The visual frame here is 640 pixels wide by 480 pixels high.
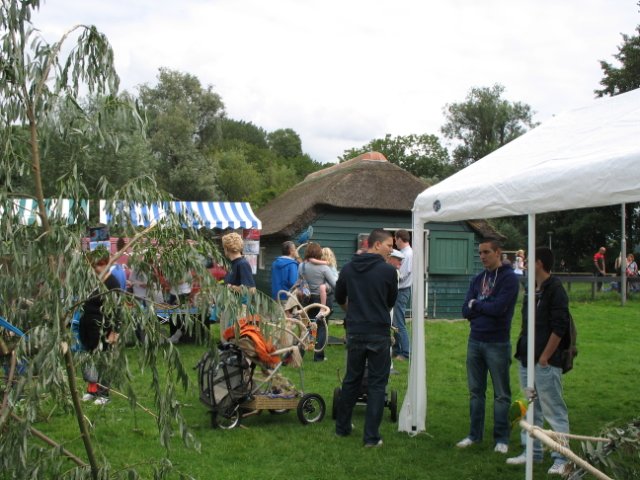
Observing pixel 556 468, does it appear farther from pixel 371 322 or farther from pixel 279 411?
pixel 279 411

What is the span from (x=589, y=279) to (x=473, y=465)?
16571 mm

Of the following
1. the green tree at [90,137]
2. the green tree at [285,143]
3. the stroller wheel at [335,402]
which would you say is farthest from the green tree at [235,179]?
the green tree at [90,137]

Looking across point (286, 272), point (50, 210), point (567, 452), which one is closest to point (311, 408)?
point (286, 272)

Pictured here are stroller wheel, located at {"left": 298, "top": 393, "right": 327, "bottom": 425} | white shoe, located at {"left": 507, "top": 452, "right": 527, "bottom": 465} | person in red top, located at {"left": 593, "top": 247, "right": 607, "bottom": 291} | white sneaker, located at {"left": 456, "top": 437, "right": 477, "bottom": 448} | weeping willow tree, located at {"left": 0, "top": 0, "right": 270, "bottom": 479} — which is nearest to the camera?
weeping willow tree, located at {"left": 0, "top": 0, "right": 270, "bottom": 479}

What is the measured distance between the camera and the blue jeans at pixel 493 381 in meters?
5.88

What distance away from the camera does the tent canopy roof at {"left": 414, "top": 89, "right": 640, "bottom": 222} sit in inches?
168

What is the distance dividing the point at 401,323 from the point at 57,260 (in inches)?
300

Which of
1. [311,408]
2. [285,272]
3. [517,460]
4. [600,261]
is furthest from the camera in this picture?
[600,261]

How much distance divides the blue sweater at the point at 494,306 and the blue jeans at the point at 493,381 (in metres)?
0.09

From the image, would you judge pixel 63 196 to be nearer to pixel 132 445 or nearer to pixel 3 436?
pixel 3 436

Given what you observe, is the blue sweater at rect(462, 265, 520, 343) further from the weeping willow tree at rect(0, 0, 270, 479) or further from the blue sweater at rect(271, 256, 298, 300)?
the blue sweater at rect(271, 256, 298, 300)

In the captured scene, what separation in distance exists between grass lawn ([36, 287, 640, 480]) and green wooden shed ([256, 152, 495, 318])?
23.8ft

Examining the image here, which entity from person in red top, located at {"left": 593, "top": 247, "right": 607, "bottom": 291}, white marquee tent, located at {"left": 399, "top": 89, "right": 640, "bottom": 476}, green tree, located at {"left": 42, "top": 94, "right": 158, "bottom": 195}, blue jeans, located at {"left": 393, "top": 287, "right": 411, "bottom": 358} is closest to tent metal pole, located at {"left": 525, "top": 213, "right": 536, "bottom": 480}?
white marquee tent, located at {"left": 399, "top": 89, "right": 640, "bottom": 476}

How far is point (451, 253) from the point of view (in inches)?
689
